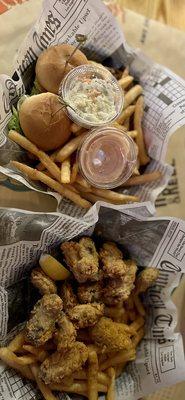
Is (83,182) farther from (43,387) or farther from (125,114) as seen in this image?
(43,387)

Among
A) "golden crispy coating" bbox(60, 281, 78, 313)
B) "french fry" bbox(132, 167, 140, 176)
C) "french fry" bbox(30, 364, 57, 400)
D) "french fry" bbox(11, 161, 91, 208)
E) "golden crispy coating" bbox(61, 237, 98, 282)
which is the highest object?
"french fry" bbox(132, 167, 140, 176)

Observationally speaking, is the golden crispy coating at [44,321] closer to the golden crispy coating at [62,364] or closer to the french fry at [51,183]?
the golden crispy coating at [62,364]

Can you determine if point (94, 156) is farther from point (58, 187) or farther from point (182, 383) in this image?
point (182, 383)

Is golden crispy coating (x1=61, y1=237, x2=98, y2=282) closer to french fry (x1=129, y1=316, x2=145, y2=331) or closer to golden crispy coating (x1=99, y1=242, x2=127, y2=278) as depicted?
golden crispy coating (x1=99, y1=242, x2=127, y2=278)

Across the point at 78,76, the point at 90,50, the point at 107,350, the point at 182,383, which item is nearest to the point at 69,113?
the point at 78,76

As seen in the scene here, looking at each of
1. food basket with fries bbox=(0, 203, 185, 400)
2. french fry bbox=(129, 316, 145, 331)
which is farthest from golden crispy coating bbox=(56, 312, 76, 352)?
french fry bbox=(129, 316, 145, 331)

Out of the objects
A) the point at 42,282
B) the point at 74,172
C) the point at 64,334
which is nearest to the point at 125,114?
the point at 74,172

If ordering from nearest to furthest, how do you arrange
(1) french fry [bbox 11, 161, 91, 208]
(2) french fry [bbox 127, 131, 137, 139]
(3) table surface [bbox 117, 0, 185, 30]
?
1. (1) french fry [bbox 11, 161, 91, 208]
2. (2) french fry [bbox 127, 131, 137, 139]
3. (3) table surface [bbox 117, 0, 185, 30]
